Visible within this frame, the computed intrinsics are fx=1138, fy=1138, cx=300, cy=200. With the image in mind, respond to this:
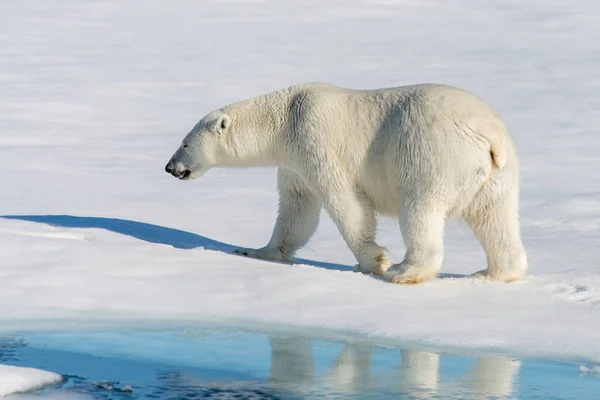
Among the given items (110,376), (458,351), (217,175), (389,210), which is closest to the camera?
(110,376)

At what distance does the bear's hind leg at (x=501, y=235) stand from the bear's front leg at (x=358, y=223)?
24.9 inches

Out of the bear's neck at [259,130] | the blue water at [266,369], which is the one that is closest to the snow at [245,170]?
the blue water at [266,369]

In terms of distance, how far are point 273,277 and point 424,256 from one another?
0.92 meters

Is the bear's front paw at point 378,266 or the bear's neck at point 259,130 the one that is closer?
the bear's front paw at point 378,266

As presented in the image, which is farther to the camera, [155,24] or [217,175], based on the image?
[155,24]

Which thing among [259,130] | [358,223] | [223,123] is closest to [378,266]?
[358,223]

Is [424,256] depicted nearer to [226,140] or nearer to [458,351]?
[458,351]

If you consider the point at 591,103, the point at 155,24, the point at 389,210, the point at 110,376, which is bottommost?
the point at 110,376

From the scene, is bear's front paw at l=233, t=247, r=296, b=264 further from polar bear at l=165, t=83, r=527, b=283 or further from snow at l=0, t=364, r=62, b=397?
snow at l=0, t=364, r=62, b=397

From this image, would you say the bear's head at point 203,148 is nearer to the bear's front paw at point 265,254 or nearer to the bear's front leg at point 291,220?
the bear's front leg at point 291,220

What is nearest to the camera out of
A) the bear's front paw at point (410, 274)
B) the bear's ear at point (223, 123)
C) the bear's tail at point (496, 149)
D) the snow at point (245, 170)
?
the snow at point (245, 170)

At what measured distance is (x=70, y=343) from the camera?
5.89m

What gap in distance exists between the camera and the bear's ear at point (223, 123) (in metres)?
7.79

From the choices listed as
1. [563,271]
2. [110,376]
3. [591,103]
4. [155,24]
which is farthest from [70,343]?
[155,24]
